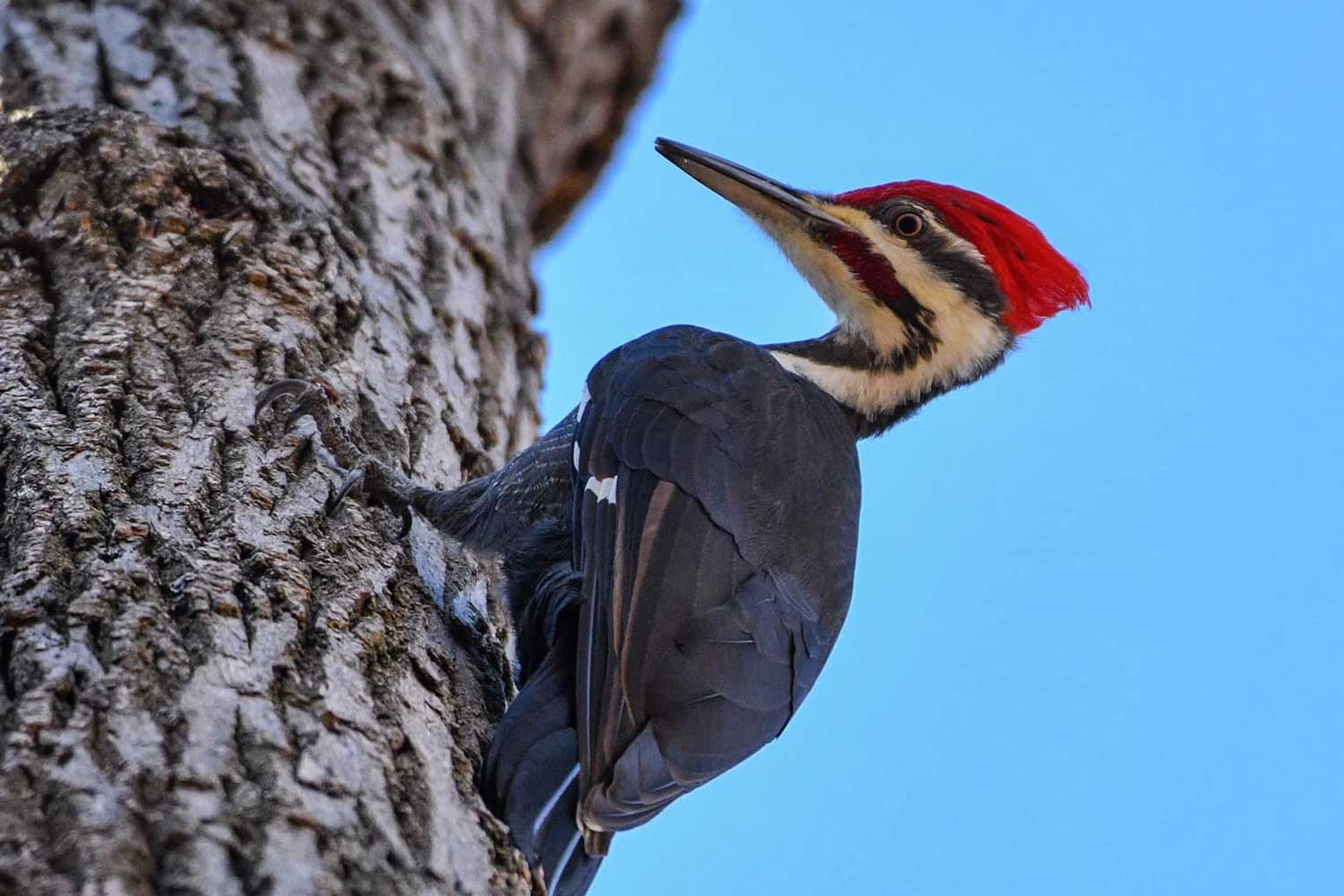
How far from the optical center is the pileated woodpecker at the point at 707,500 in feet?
7.39

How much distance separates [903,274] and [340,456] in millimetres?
1464

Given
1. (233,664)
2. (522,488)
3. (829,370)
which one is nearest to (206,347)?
(522,488)

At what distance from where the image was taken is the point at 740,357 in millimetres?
3010

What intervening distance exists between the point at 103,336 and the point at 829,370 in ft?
5.15

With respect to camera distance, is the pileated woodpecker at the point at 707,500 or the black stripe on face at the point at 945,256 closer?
the pileated woodpecker at the point at 707,500

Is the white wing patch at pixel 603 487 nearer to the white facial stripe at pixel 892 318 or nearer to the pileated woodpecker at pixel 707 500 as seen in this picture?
the pileated woodpecker at pixel 707 500

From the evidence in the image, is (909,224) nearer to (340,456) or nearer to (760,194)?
(760,194)

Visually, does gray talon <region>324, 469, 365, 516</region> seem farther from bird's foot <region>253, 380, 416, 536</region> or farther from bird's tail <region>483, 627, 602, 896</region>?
bird's tail <region>483, 627, 602, 896</region>

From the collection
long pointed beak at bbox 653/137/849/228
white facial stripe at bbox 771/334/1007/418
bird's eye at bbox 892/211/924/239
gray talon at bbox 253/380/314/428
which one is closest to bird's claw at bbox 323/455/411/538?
gray talon at bbox 253/380/314/428

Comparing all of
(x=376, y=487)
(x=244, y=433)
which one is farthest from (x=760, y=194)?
(x=244, y=433)

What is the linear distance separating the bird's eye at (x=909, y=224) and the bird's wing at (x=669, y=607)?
783 mm

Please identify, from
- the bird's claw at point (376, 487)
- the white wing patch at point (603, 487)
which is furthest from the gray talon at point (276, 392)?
the white wing patch at point (603, 487)

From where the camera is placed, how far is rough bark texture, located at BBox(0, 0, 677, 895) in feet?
5.39

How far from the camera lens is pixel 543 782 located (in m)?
2.17
